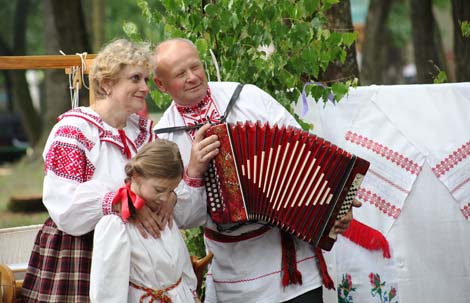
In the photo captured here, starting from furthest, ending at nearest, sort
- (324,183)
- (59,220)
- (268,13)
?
1. (268,13)
2. (324,183)
3. (59,220)

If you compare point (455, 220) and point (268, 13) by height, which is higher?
point (268, 13)

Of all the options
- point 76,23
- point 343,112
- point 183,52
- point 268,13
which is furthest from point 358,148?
point 76,23

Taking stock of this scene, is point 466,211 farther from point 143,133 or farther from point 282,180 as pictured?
point 143,133

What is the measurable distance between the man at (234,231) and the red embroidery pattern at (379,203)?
86cm

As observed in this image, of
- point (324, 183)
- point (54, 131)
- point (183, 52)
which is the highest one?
point (183, 52)

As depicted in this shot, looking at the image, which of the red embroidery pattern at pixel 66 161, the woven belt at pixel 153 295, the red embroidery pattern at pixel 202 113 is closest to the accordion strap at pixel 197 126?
the red embroidery pattern at pixel 202 113

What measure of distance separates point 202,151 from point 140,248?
55 cm

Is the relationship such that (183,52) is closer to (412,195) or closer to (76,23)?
(412,195)

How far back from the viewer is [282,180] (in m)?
4.14

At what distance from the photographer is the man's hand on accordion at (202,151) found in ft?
13.3

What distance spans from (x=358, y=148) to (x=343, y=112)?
0.22 meters

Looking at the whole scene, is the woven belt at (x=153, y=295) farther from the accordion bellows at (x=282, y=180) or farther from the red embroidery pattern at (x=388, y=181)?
the red embroidery pattern at (x=388, y=181)

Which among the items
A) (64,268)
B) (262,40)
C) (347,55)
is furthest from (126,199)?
(347,55)

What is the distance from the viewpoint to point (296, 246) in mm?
4328
